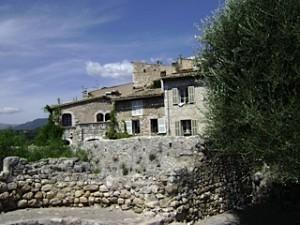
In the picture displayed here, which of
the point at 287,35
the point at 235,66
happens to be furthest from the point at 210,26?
the point at 287,35

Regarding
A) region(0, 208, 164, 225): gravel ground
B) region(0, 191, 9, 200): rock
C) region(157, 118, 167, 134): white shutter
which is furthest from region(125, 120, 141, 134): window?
region(0, 191, 9, 200): rock

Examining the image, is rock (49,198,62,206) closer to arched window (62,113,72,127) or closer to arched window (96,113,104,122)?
arched window (96,113,104,122)

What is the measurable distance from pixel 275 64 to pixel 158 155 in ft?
27.6

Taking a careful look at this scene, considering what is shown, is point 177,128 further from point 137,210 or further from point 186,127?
point 137,210

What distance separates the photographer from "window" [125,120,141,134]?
115ft

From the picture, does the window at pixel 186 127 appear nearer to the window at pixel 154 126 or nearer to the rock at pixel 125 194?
the window at pixel 154 126

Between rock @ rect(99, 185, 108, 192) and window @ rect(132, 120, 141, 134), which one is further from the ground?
window @ rect(132, 120, 141, 134)

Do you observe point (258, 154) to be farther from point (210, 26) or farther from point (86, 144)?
point (86, 144)

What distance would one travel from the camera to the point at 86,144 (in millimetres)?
19328

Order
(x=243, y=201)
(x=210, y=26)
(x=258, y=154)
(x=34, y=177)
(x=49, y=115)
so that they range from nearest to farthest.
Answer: (x=258, y=154)
(x=210, y=26)
(x=34, y=177)
(x=243, y=201)
(x=49, y=115)

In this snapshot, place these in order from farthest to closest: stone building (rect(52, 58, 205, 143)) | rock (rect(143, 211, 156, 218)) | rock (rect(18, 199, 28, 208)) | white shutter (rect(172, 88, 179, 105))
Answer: white shutter (rect(172, 88, 179, 105)) < stone building (rect(52, 58, 205, 143)) < rock (rect(18, 199, 28, 208)) < rock (rect(143, 211, 156, 218))

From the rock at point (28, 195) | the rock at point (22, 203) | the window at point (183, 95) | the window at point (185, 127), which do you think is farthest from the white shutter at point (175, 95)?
the rock at point (22, 203)

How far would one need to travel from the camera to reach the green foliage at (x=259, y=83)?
358 inches

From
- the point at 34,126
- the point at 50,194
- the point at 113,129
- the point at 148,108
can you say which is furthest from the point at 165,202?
the point at 34,126
